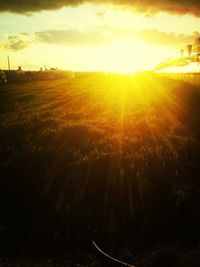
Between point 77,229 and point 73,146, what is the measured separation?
309 inches

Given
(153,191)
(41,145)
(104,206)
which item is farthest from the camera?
(41,145)

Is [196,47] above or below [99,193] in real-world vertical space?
above

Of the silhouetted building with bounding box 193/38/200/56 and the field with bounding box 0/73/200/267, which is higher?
the silhouetted building with bounding box 193/38/200/56

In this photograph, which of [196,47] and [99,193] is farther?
[196,47]

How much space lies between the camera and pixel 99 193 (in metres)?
14.1

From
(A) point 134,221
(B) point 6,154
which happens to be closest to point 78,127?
(B) point 6,154

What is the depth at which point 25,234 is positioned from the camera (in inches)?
456

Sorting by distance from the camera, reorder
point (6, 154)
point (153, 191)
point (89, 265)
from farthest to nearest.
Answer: point (6, 154) < point (153, 191) < point (89, 265)

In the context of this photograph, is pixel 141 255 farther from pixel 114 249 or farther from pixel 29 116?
pixel 29 116

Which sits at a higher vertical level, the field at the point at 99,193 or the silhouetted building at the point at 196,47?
the silhouetted building at the point at 196,47

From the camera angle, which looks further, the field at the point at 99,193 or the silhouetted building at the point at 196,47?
the silhouetted building at the point at 196,47

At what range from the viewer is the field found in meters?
10.6

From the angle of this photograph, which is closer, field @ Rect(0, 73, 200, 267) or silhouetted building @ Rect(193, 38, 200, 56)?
field @ Rect(0, 73, 200, 267)

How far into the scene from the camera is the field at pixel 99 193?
10.6 metres
